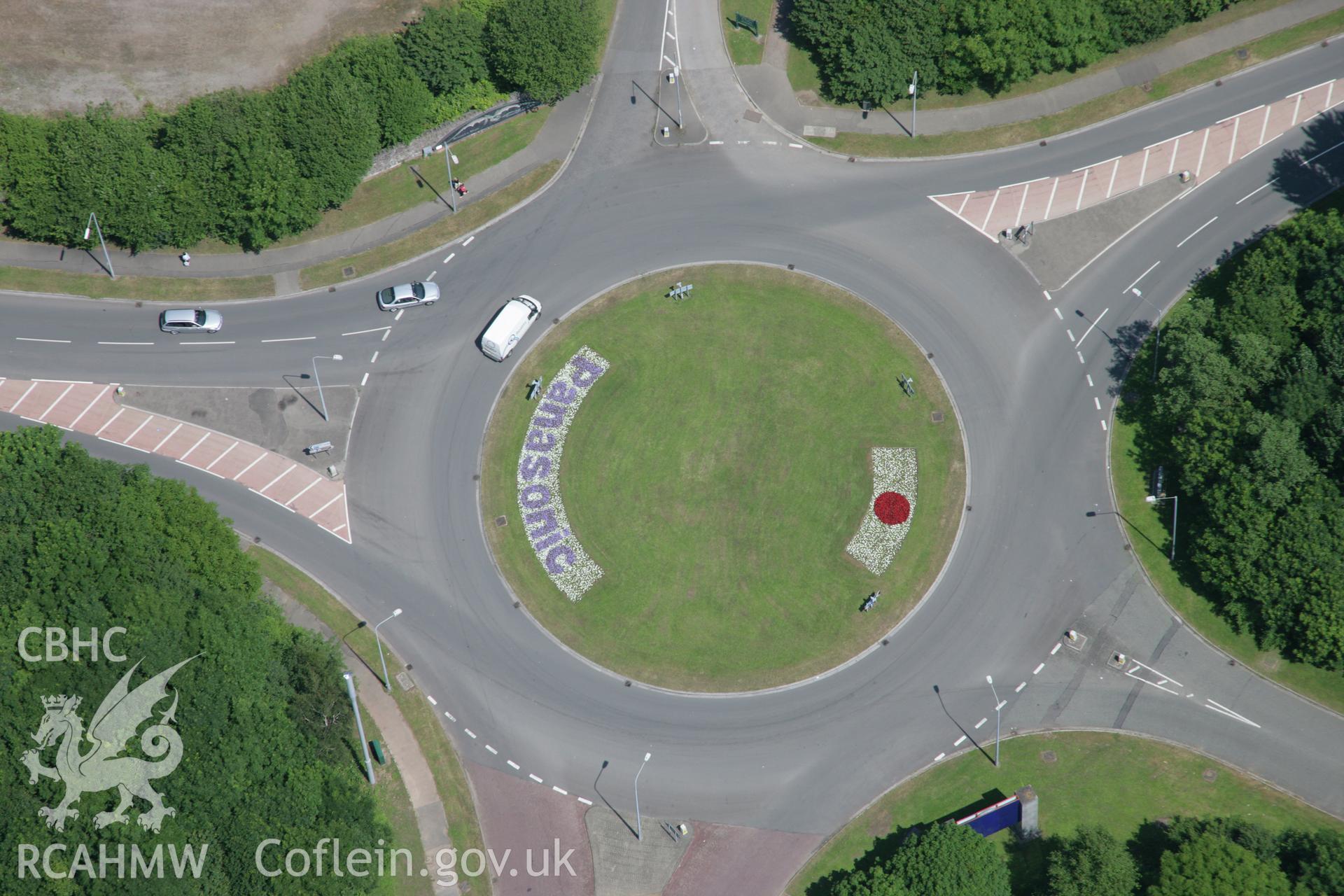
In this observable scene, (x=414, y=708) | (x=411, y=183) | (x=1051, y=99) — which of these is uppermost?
(x=411, y=183)

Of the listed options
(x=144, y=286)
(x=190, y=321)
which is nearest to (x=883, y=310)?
(x=190, y=321)

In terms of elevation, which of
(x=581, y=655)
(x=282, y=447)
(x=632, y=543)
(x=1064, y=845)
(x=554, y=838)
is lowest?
(x=1064, y=845)

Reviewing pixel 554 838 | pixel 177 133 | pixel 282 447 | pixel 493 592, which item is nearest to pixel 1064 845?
pixel 554 838

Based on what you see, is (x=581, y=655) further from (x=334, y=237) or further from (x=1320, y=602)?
(x=1320, y=602)

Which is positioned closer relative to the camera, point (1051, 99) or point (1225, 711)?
point (1225, 711)

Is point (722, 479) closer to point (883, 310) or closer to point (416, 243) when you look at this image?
point (883, 310)

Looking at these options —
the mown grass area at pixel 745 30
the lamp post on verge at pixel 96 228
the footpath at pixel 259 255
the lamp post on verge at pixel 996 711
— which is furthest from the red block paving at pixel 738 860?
the lamp post on verge at pixel 96 228
